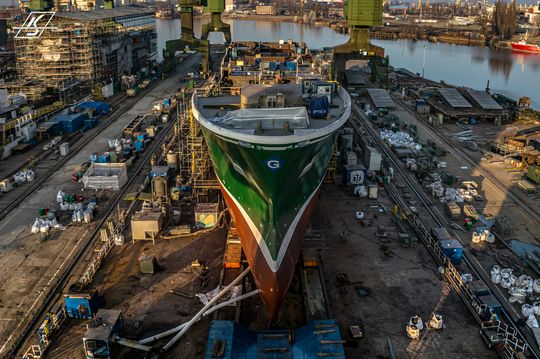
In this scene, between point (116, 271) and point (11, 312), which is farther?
point (116, 271)

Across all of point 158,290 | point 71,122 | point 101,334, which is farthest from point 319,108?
point 71,122

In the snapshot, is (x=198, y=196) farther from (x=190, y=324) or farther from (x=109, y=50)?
(x=109, y=50)

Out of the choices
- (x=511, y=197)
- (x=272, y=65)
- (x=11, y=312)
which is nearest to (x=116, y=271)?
(x=11, y=312)

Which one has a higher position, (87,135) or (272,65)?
(272,65)

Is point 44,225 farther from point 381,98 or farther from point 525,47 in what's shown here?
point 525,47

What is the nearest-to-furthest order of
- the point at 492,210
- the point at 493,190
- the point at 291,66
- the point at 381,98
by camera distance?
1. the point at 492,210
2. the point at 493,190
3. the point at 291,66
4. the point at 381,98

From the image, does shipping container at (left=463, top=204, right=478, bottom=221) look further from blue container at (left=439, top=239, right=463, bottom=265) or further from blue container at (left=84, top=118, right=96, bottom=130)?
blue container at (left=84, top=118, right=96, bottom=130)
